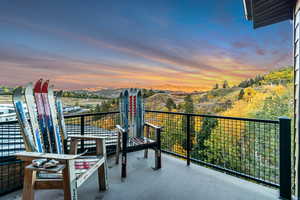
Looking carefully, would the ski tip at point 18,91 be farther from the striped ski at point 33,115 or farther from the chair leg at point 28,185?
the chair leg at point 28,185

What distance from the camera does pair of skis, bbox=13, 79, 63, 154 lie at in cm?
154

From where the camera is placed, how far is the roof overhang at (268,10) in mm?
1799

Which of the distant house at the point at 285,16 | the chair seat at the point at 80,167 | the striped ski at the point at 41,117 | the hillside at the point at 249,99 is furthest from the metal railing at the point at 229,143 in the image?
the striped ski at the point at 41,117

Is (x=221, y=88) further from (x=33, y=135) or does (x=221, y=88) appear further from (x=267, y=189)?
(x=33, y=135)

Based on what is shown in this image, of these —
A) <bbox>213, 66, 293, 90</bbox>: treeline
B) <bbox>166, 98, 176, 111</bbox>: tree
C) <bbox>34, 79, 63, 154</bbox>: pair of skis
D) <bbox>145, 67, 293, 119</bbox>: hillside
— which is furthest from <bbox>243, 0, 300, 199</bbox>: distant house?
<bbox>166, 98, 176, 111</bbox>: tree

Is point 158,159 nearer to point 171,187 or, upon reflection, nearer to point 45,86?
point 171,187

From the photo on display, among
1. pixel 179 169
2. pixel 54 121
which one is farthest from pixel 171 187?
pixel 54 121

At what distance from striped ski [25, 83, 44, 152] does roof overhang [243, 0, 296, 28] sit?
2614 mm

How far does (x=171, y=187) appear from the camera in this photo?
2.09 meters

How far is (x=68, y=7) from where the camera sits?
10.6ft

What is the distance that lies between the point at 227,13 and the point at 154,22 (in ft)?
5.86

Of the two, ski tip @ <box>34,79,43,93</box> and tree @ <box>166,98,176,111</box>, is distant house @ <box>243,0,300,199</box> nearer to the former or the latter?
ski tip @ <box>34,79,43,93</box>

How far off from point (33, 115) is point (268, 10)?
9.69 feet

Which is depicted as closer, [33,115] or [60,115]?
[33,115]
